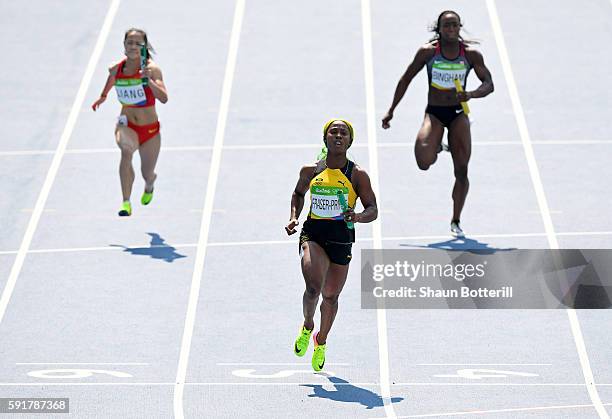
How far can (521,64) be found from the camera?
19.1 metres

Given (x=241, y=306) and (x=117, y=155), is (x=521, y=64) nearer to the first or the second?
(x=117, y=155)

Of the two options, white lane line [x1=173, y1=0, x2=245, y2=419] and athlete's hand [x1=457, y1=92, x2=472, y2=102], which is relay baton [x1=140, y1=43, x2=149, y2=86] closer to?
white lane line [x1=173, y1=0, x2=245, y2=419]

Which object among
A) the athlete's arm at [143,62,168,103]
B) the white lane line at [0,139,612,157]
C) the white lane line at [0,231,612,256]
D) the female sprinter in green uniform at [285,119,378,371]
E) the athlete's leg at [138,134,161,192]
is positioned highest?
the female sprinter in green uniform at [285,119,378,371]

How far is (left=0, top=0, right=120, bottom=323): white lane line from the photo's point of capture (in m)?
14.0

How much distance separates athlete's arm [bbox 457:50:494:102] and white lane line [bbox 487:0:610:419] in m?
1.54

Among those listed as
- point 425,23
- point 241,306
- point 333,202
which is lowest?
point 425,23

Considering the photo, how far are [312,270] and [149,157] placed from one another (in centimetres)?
446

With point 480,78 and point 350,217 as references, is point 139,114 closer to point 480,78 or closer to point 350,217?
point 480,78

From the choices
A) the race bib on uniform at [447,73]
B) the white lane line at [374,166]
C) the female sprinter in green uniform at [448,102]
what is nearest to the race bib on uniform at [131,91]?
the female sprinter in green uniform at [448,102]

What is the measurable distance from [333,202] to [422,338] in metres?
1.82

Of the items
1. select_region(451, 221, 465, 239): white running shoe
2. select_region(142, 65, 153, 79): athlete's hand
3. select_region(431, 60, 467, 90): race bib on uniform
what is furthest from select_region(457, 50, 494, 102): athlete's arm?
select_region(142, 65, 153, 79): athlete's hand

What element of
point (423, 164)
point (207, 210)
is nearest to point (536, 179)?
point (423, 164)

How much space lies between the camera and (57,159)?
16969mm

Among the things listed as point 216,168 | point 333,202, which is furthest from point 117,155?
point 333,202
